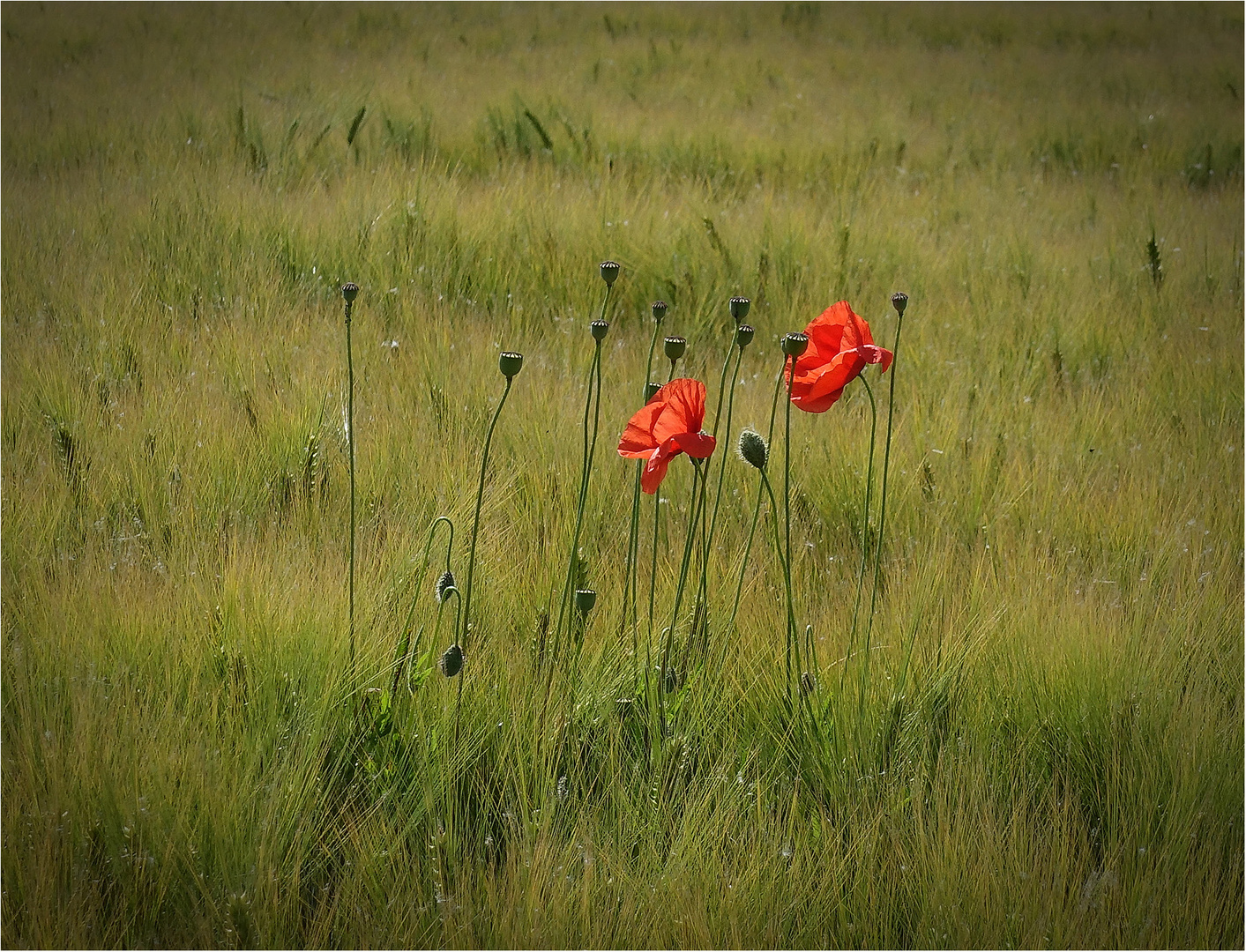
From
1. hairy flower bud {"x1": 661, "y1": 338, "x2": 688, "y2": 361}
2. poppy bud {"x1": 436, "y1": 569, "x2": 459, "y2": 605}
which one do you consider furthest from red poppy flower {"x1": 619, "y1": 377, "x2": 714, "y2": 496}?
poppy bud {"x1": 436, "y1": 569, "x2": 459, "y2": 605}

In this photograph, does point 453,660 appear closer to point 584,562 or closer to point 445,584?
point 445,584

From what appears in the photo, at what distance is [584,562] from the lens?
123 centimetres

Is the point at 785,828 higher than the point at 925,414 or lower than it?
lower

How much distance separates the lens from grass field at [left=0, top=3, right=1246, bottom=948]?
3.20 ft

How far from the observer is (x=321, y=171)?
346 centimetres

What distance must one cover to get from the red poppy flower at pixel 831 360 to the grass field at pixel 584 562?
345 mm

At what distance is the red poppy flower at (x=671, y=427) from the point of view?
38.4 inches

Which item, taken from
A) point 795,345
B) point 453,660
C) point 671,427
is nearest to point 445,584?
point 453,660

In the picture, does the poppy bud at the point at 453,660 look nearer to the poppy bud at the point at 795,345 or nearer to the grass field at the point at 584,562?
the grass field at the point at 584,562

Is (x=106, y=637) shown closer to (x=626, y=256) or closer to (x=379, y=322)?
(x=379, y=322)

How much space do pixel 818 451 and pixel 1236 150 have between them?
3.67 m

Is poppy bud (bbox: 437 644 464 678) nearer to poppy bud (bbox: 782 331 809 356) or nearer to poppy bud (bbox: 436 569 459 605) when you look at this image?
poppy bud (bbox: 436 569 459 605)

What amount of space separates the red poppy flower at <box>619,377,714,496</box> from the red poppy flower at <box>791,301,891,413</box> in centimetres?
13

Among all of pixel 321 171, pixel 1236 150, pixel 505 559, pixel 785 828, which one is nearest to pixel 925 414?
pixel 505 559
